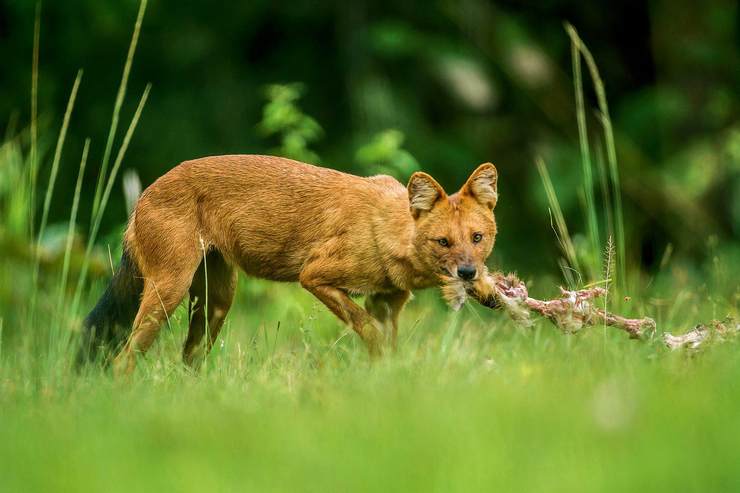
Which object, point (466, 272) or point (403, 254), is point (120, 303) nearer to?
point (403, 254)

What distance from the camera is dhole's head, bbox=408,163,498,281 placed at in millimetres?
5449

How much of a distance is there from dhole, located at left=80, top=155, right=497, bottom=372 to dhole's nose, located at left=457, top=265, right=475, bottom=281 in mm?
114

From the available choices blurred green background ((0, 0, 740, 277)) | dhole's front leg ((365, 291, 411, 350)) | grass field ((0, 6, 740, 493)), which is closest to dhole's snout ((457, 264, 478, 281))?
grass field ((0, 6, 740, 493))

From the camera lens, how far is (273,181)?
6.04 metres

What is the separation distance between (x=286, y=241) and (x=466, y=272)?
3.88ft

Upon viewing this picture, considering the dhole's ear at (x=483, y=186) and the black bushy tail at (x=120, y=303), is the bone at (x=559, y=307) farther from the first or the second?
the black bushy tail at (x=120, y=303)

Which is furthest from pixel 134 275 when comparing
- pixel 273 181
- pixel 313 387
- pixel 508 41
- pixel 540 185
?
pixel 508 41

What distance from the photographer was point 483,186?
561 centimetres

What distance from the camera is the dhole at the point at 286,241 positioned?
5547 mm

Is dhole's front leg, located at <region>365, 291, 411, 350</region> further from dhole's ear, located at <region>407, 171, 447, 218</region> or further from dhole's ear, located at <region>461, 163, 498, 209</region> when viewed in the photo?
dhole's ear, located at <region>461, 163, 498, 209</region>

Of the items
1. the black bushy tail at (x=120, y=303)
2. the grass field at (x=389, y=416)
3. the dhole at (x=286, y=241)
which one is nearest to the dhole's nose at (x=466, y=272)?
the dhole at (x=286, y=241)

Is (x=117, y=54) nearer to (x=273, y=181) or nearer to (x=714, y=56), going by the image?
(x=714, y=56)

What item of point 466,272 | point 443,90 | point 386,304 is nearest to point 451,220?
point 466,272

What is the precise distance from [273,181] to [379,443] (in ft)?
10.4
